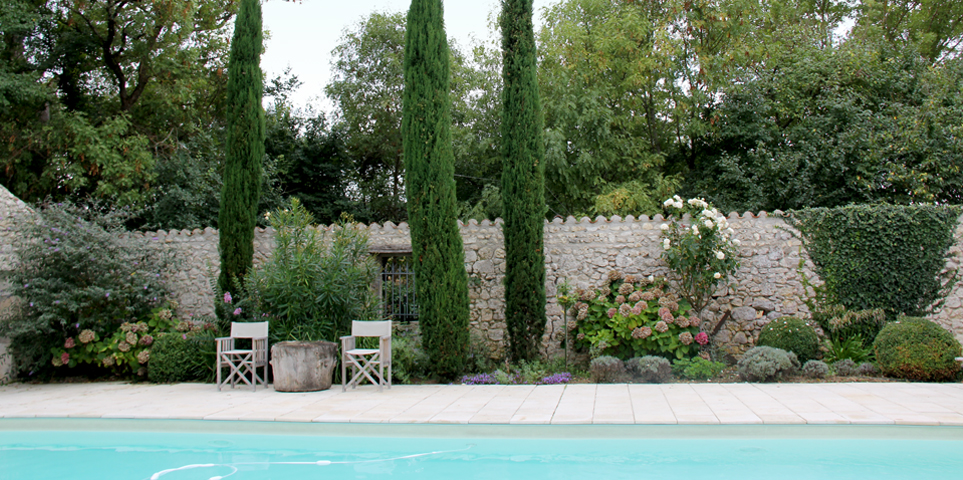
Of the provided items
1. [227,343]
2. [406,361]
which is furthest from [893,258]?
[227,343]

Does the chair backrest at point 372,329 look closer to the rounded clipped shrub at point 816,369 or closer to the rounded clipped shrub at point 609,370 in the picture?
the rounded clipped shrub at point 609,370

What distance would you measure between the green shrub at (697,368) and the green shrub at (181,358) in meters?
6.00

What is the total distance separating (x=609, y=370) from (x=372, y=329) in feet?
9.54

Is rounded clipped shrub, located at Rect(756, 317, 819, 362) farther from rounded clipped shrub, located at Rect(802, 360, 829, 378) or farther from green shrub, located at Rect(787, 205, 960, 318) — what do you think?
green shrub, located at Rect(787, 205, 960, 318)

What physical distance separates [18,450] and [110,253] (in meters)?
3.84

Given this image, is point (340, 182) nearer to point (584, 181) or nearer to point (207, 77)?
point (207, 77)

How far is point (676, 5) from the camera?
45.6 feet

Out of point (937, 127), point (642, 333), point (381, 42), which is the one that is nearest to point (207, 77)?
point (381, 42)

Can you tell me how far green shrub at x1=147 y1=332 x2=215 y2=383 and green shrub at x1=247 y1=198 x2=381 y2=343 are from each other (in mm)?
806

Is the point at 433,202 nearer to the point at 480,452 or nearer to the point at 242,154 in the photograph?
the point at 242,154

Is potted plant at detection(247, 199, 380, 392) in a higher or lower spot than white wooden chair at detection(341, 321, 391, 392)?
higher

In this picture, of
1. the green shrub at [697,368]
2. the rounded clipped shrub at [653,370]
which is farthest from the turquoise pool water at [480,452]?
the green shrub at [697,368]

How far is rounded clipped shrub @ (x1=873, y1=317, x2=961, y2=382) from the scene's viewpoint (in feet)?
21.9

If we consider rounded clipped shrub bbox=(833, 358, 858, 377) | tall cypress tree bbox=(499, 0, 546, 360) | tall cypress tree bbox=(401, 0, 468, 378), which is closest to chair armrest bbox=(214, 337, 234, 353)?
tall cypress tree bbox=(401, 0, 468, 378)
